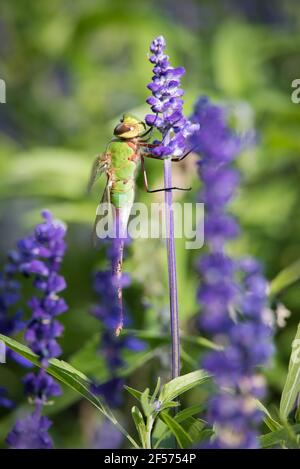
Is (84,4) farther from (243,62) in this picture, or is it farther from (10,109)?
(243,62)

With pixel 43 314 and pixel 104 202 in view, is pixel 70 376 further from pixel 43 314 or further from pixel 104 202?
pixel 104 202

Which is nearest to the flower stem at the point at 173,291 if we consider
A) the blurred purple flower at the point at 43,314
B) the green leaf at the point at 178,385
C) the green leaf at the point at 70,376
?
the green leaf at the point at 178,385

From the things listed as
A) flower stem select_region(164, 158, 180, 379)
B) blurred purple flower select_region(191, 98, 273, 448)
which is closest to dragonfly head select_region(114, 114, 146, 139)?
flower stem select_region(164, 158, 180, 379)

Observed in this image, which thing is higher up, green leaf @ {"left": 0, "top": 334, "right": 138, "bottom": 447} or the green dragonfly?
the green dragonfly

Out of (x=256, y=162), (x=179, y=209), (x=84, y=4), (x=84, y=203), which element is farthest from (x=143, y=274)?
(x=84, y=4)

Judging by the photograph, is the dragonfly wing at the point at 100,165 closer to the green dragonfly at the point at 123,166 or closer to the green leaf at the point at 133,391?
the green dragonfly at the point at 123,166

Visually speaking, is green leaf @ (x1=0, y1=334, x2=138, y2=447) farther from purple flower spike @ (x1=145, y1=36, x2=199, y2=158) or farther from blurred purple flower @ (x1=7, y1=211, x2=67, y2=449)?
purple flower spike @ (x1=145, y1=36, x2=199, y2=158)
